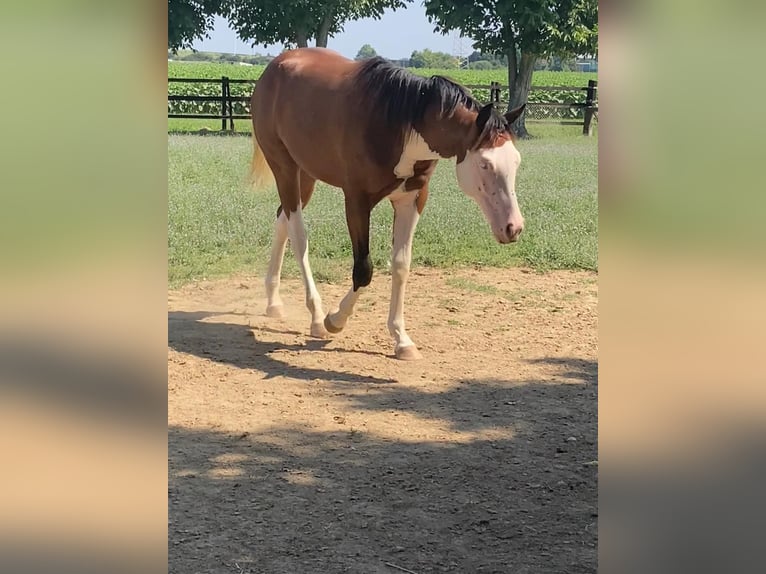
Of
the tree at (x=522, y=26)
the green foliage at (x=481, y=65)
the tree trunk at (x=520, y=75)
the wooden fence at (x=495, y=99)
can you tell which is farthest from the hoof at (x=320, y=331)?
the green foliage at (x=481, y=65)

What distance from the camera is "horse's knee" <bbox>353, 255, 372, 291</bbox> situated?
5.00 meters

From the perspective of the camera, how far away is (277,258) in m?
6.02

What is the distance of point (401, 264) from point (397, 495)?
6.80 feet

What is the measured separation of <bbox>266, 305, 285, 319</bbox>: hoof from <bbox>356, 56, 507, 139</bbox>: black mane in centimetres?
190

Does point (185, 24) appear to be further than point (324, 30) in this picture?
No

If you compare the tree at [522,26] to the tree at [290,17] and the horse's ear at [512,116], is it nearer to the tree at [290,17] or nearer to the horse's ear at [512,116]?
the tree at [290,17]

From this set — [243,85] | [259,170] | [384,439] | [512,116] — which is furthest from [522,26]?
[384,439]

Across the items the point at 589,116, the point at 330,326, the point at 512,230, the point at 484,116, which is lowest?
the point at 330,326

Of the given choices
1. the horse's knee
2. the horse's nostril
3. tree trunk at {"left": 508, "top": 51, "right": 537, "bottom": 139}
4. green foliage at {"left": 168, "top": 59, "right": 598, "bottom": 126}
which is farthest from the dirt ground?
tree trunk at {"left": 508, "top": 51, "right": 537, "bottom": 139}

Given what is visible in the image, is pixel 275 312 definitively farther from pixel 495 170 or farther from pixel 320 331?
pixel 495 170

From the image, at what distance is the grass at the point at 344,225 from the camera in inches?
297

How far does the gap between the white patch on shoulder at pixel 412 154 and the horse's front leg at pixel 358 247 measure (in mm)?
330
